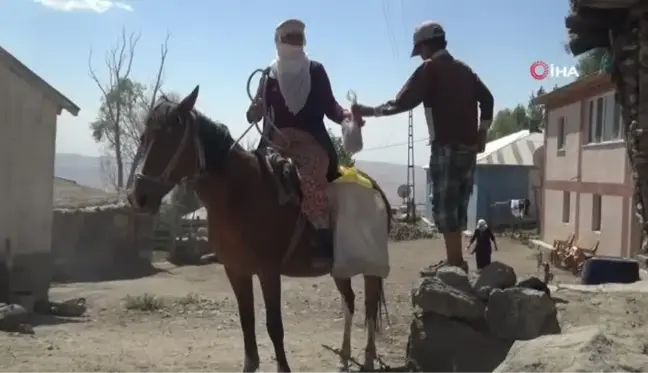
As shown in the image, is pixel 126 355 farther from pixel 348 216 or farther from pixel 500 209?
pixel 500 209

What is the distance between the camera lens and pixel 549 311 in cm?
539

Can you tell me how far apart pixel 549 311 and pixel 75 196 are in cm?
1859

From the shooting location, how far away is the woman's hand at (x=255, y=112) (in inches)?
259

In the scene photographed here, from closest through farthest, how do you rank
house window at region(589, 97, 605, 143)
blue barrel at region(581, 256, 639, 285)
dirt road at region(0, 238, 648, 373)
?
dirt road at region(0, 238, 648, 373) → blue barrel at region(581, 256, 639, 285) → house window at region(589, 97, 605, 143)

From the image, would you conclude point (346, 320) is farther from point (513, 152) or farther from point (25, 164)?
point (513, 152)

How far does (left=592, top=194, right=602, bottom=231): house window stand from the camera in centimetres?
1994

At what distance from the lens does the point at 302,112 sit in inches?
257

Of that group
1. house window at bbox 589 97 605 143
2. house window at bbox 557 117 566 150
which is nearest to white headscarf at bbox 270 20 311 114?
house window at bbox 589 97 605 143

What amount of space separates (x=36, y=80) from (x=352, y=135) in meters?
10.4

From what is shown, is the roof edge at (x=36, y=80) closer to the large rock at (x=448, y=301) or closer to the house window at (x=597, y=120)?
the large rock at (x=448, y=301)

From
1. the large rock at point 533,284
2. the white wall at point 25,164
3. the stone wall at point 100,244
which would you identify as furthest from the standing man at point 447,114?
the stone wall at point 100,244


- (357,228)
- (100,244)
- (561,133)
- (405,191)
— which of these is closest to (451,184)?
(357,228)

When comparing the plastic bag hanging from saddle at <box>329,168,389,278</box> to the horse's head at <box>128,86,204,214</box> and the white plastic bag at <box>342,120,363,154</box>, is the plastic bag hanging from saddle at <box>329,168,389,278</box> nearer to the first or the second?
the white plastic bag at <box>342,120,363,154</box>

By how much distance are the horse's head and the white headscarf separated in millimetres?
→ 887
